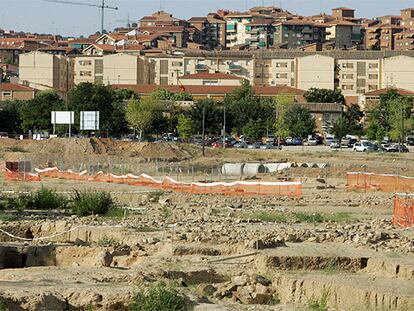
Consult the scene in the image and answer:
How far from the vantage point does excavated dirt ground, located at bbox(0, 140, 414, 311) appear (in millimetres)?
21938

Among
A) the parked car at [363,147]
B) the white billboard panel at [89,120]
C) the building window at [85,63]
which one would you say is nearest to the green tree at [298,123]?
the parked car at [363,147]

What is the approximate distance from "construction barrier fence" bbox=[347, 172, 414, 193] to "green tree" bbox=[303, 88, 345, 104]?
80.7 m

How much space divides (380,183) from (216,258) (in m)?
31.0

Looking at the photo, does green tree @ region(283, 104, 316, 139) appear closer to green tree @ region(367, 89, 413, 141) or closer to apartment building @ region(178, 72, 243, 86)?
green tree @ region(367, 89, 413, 141)

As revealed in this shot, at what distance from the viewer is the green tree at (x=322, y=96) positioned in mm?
141375

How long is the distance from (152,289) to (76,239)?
1155 centimetres

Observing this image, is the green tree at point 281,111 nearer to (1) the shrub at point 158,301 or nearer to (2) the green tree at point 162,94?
(2) the green tree at point 162,94

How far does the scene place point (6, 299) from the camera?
65.7 feet

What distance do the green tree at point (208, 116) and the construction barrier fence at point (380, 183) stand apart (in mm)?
53831

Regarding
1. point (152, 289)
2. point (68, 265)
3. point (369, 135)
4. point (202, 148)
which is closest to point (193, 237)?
point (68, 265)

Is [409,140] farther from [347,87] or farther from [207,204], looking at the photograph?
[207,204]

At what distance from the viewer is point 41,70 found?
16450 centimetres

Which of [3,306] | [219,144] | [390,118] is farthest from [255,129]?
[3,306]

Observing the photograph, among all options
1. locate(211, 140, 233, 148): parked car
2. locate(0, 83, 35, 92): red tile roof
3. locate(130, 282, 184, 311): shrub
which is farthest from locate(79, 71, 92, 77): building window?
locate(130, 282, 184, 311): shrub
